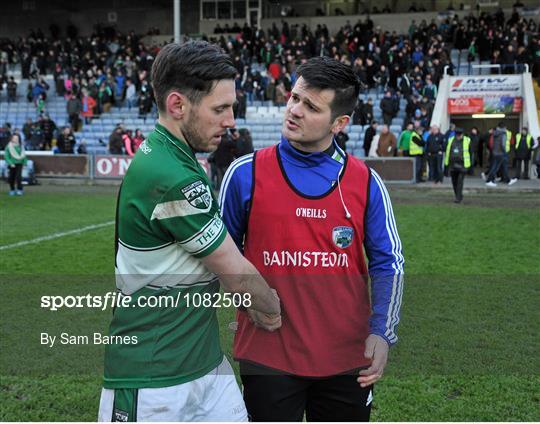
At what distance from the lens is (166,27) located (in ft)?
148

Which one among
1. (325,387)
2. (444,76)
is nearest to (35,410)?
(325,387)

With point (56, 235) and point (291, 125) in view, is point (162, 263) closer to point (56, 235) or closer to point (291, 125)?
point (291, 125)

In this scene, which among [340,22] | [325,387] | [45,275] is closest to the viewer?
[325,387]

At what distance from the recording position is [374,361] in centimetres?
261

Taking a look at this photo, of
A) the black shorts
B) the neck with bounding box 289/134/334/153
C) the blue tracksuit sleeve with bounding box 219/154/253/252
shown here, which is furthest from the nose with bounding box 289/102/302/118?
the black shorts

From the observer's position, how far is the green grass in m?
4.46

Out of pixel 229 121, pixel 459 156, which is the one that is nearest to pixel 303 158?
pixel 229 121

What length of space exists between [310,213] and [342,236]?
15cm

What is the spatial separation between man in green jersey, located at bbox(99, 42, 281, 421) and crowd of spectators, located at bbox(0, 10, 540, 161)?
2211 centimetres

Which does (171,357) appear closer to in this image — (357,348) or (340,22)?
(357,348)

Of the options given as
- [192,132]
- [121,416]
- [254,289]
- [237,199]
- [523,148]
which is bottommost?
[523,148]

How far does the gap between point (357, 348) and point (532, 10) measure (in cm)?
3850

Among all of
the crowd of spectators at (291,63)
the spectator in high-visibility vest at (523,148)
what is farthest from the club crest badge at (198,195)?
the spectator in high-visibility vest at (523,148)

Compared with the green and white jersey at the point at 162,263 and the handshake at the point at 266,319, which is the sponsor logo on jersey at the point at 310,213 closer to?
the handshake at the point at 266,319
